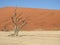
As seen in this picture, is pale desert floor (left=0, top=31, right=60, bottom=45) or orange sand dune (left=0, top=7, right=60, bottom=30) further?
orange sand dune (left=0, top=7, right=60, bottom=30)

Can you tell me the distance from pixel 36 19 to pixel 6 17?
330 inches

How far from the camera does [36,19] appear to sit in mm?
60438

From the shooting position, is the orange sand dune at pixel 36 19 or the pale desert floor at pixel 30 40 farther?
the orange sand dune at pixel 36 19

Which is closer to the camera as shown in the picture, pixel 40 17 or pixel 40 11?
pixel 40 17

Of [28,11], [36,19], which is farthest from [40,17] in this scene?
[28,11]

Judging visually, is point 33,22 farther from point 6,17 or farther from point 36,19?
point 6,17

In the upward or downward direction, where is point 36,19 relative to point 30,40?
upward

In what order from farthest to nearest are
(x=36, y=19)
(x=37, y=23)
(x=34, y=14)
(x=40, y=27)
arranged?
(x=34, y=14) → (x=36, y=19) → (x=37, y=23) → (x=40, y=27)

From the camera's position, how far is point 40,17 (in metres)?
62.0

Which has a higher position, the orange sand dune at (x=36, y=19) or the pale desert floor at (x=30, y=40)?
the orange sand dune at (x=36, y=19)

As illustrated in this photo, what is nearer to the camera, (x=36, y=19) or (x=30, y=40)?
(x=30, y=40)

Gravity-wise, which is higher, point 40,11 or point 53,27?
point 40,11

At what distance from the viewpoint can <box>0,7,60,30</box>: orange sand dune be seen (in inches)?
2114

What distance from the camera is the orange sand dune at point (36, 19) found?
5369cm
